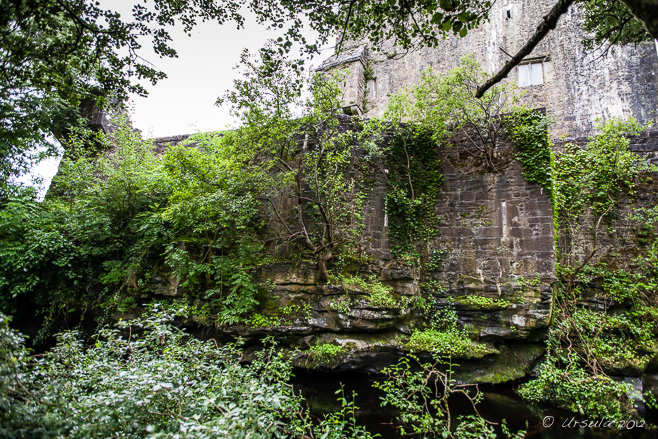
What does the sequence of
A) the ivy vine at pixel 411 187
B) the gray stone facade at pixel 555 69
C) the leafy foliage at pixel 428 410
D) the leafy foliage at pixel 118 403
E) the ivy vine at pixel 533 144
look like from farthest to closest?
the gray stone facade at pixel 555 69 → the ivy vine at pixel 411 187 → the ivy vine at pixel 533 144 → the leafy foliage at pixel 428 410 → the leafy foliage at pixel 118 403

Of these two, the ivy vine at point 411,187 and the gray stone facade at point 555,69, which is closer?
the ivy vine at point 411,187

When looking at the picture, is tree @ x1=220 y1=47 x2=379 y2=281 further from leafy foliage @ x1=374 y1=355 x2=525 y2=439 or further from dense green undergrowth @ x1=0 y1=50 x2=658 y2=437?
leafy foliage @ x1=374 y1=355 x2=525 y2=439

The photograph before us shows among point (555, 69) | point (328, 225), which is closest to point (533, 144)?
point (328, 225)

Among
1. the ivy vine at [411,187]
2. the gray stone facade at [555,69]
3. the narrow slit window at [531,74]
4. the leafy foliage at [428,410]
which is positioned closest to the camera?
the leafy foliage at [428,410]

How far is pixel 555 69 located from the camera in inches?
539

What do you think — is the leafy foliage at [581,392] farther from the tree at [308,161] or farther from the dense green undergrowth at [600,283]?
the tree at [308,161]

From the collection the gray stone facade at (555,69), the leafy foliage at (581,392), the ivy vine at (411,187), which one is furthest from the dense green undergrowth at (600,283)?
the gray stone facade at (555,69)

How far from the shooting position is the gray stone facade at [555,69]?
1252 cm

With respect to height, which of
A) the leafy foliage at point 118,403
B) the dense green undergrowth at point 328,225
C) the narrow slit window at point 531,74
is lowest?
the leafy foliage at point 118,403

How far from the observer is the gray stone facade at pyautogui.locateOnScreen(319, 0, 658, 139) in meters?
12.5

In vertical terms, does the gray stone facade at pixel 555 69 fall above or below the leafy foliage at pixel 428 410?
above

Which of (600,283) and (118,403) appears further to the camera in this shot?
(600,283)

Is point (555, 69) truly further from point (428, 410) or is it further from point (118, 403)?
point (118, 403)

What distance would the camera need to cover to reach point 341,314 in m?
7.41
